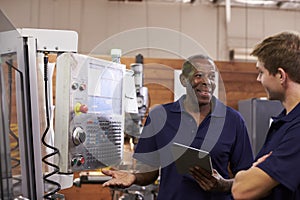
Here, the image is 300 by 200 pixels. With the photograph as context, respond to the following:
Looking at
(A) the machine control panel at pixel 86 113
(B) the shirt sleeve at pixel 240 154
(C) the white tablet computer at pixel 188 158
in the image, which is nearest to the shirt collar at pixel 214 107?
(B) the shirt sleeve at pixel 240 154

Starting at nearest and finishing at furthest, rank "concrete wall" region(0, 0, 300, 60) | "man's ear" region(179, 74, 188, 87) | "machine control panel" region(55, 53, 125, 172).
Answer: "machine control panel" region(55, 53, 125, 172) → "man's ear" region(179, 74, 188, 87) → "concrete wall" region(0, 0, 300, 60)

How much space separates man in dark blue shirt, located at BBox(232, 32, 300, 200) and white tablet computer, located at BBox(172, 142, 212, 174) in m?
0.21

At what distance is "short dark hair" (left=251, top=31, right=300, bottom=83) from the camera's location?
5.38 ft

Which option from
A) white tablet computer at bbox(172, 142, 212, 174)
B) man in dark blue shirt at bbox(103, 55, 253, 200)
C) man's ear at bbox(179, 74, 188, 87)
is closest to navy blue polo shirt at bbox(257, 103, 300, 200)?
white tablet computer at bbox(172, 142, 212, 174)

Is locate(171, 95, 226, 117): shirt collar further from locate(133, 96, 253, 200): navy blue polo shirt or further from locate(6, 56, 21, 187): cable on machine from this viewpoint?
locate(6, 56, 21, 187): cable on machine

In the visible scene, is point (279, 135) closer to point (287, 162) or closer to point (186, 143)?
point (287, 162)

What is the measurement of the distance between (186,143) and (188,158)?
25cm

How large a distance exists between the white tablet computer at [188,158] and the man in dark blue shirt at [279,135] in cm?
21

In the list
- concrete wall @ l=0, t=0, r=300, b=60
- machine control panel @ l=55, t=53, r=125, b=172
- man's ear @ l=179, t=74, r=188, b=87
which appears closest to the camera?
machine control panel @ l=55, t=53, r=125, b=172

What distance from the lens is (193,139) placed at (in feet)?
7.00

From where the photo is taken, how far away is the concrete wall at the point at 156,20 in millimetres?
6113

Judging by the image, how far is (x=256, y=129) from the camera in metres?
4.78

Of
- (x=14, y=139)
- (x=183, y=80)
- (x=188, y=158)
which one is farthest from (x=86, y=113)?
(x=183, y=80)

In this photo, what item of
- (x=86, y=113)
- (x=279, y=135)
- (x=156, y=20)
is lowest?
(x=279, y=135)
